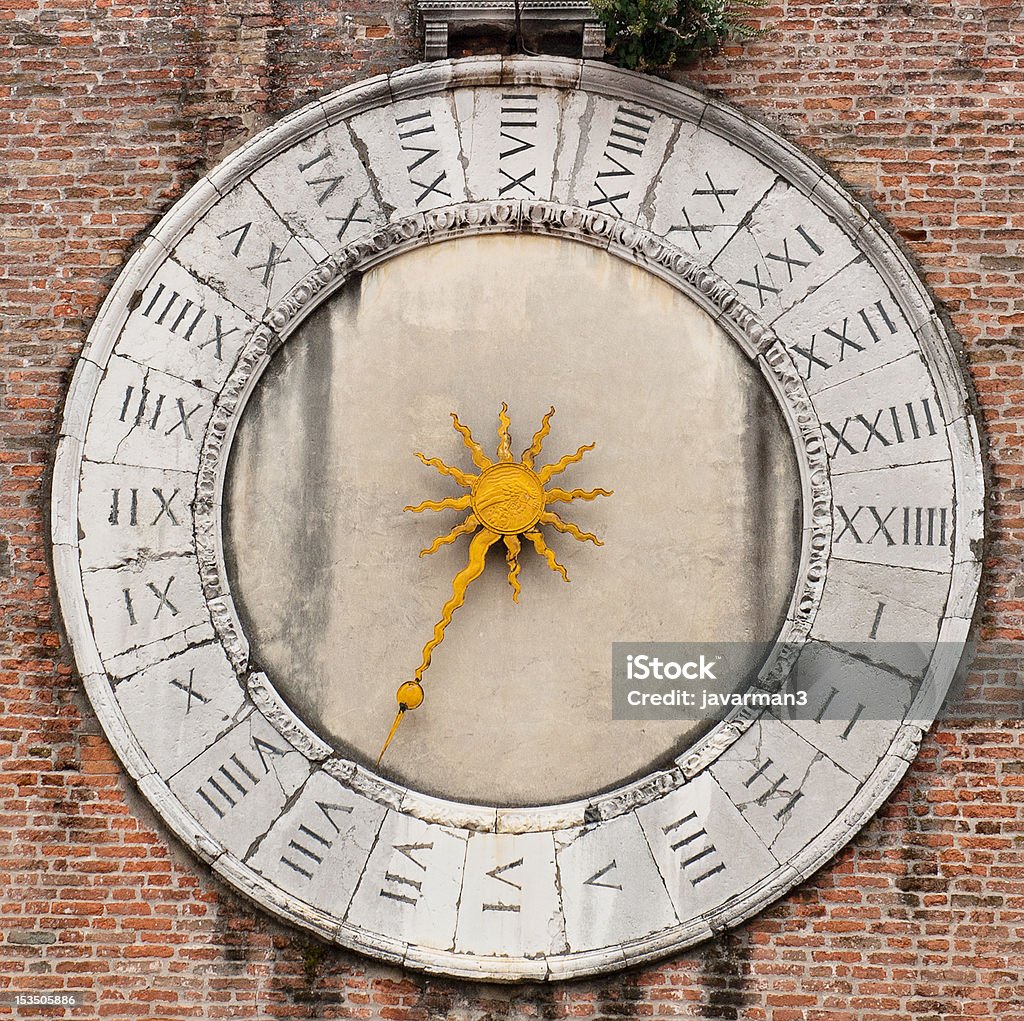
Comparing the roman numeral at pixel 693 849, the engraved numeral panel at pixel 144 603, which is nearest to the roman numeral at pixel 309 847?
the engraved numeral panel at pixel 144 603

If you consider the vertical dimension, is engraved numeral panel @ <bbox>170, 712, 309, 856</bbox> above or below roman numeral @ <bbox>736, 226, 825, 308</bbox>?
below

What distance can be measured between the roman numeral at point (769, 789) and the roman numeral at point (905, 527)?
3.52ft

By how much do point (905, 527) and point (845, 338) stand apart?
2.95 ft

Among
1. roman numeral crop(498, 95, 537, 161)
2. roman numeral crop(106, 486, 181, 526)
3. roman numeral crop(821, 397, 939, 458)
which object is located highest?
roman numeral crop(498, 95, 537, 161)

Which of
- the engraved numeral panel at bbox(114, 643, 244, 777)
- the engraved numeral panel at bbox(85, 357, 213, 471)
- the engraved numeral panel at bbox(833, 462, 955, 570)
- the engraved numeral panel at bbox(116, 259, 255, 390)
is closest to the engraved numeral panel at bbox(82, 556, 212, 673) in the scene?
the engraved numeral panel at bbox(114, 643, 244, 777)

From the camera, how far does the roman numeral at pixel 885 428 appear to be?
23.8 feet

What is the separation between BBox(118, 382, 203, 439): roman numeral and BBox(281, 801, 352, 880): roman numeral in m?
1.83

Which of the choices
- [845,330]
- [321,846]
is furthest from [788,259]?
[321,846]

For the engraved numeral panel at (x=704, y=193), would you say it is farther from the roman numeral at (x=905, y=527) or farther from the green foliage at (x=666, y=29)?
the roman numeral at (x=905, y=527)

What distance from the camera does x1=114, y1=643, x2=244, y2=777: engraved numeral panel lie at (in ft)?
23.5

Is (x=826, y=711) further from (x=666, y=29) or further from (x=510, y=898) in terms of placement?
(x=666, y=29)

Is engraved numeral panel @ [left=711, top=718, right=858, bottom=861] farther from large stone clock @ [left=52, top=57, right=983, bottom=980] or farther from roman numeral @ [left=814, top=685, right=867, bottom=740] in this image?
roman numeral @ [left=814, top=685, right=867, bottom=740]

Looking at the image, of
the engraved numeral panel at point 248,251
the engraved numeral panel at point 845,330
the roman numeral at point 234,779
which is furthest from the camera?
the engraved numeral panel at point 248,251

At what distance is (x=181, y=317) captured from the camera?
7.40 m
